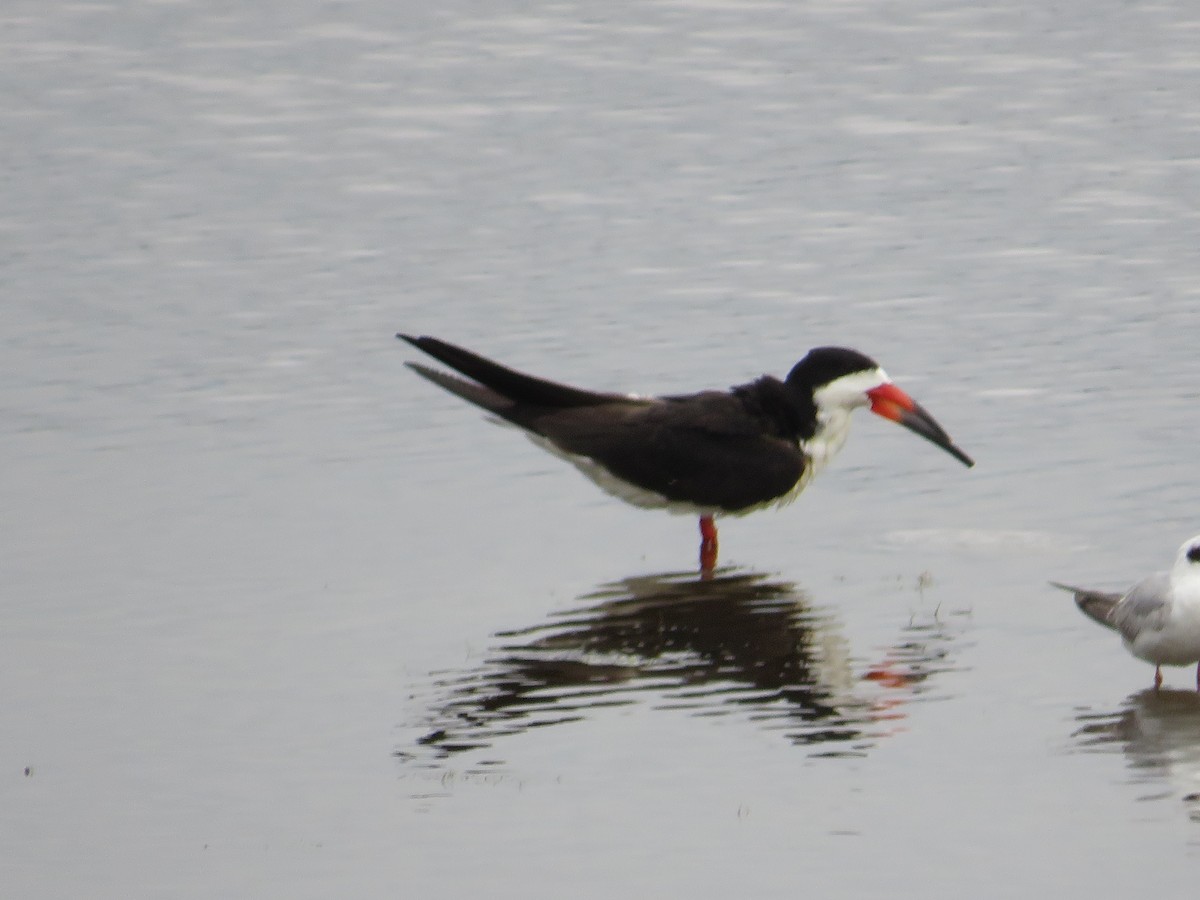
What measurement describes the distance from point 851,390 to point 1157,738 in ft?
11.0

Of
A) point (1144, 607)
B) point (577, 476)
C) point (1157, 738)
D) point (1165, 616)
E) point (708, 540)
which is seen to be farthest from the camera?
point (577, 476)

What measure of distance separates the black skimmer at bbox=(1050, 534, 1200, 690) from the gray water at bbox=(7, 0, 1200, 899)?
21 centimetres

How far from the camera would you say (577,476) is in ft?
42.7

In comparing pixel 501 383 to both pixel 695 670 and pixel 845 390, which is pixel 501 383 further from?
pixel 695 670

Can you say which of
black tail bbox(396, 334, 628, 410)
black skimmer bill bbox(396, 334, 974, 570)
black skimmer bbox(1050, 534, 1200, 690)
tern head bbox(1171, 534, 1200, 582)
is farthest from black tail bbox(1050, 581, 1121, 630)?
black tail bbox(396, 334, 628, 410)

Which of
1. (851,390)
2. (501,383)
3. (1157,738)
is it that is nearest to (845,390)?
(851,390)

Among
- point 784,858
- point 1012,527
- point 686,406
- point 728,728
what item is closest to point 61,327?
point 686,406

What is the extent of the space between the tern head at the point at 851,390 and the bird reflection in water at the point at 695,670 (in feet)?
3.78

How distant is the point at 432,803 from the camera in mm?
8391

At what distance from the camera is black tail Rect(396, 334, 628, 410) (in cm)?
1177

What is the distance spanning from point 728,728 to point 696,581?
88.6 inches

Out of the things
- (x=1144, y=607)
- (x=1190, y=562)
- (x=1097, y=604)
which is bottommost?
(x=1097, y=604)

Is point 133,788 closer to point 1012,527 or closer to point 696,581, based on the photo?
point 696,581

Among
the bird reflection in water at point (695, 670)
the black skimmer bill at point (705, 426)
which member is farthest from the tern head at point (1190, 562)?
the black skimmer bill at point (705, 426)
